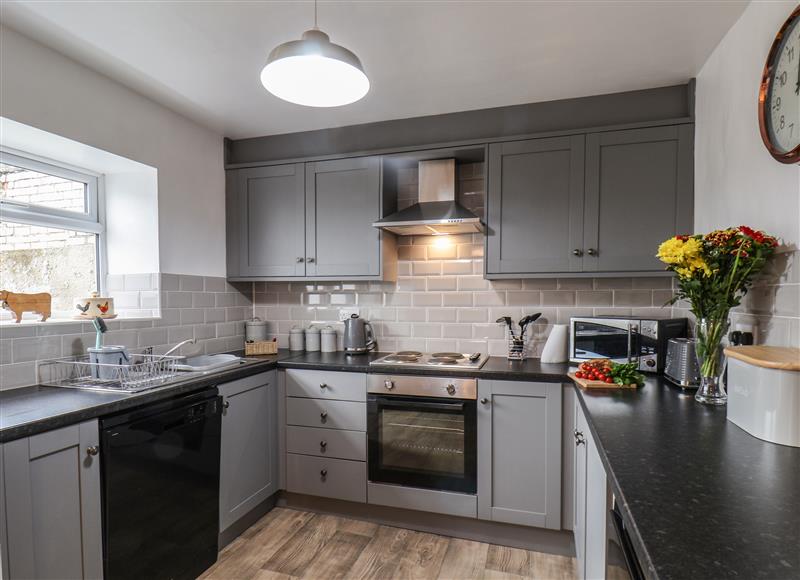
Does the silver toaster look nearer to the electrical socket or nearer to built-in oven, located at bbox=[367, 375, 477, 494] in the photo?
built-in oven, located at bbox=[367, 375, 477, 494]

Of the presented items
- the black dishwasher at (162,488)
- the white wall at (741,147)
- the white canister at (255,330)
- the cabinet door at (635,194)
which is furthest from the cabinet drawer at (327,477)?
the white wall at (741,147)

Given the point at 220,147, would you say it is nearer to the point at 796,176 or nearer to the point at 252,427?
the point at 252,427

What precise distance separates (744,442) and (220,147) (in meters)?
3.30

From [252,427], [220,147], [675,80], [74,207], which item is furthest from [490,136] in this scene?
[74,207]

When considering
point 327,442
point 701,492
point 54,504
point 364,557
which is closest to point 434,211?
point 327,442

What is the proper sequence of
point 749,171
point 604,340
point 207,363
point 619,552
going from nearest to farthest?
point 619,552 → point 749,171 → point 604,340 → point 207,363

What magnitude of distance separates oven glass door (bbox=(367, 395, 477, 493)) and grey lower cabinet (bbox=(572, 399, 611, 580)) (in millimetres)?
572

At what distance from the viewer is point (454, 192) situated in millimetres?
2852

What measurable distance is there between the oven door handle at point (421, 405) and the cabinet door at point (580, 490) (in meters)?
0.61

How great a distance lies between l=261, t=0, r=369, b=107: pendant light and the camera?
4.43ft

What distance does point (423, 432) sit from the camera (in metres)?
2.50

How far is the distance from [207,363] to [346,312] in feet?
3.35

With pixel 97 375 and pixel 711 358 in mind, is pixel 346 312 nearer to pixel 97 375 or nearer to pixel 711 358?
pixel 97 375

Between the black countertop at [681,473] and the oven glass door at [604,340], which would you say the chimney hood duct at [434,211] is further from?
the black countertop at [681,473]
